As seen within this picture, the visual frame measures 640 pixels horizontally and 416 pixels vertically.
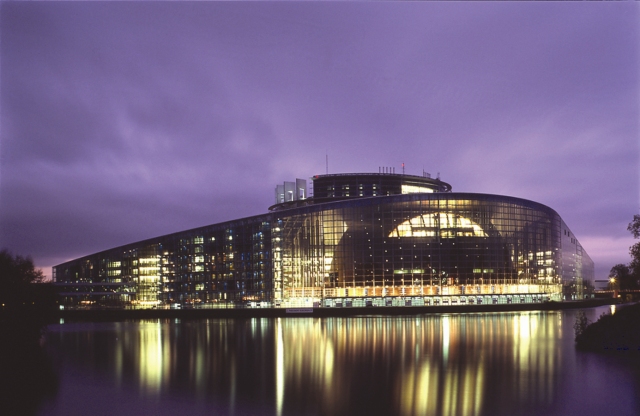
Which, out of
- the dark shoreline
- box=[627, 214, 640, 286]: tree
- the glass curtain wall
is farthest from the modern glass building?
box=[627, 214, 640, 286]: tree

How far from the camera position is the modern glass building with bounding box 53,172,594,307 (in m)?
96.6

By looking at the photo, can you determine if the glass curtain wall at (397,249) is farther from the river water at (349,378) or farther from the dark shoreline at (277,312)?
the river water at (349,378)

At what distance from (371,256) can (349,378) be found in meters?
72.3

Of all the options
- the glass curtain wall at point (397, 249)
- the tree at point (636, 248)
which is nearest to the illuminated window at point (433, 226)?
the glass curtain wall at point (397, 249)

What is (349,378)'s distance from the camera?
977 inches

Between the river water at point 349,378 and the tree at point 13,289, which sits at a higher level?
the tree at point 13,289

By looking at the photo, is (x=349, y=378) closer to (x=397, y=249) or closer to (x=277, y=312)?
(x=277, y=312)

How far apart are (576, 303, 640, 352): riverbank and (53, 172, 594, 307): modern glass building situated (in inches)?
2338

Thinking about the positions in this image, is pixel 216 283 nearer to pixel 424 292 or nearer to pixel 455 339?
pixel 424 292

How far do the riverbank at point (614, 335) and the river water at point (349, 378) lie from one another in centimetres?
119

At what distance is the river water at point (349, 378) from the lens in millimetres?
19875

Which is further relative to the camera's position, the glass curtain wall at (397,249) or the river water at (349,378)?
the glass curtain wall at (397,249)

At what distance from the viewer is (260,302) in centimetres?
9800

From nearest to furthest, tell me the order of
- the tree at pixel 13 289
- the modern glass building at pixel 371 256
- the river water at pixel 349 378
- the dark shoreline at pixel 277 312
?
the river water at pixel 349 378 < the tree at pixel 13 289 < the dark shoreline at pixel 277 312 < the modern glass building at pixel 371 256
